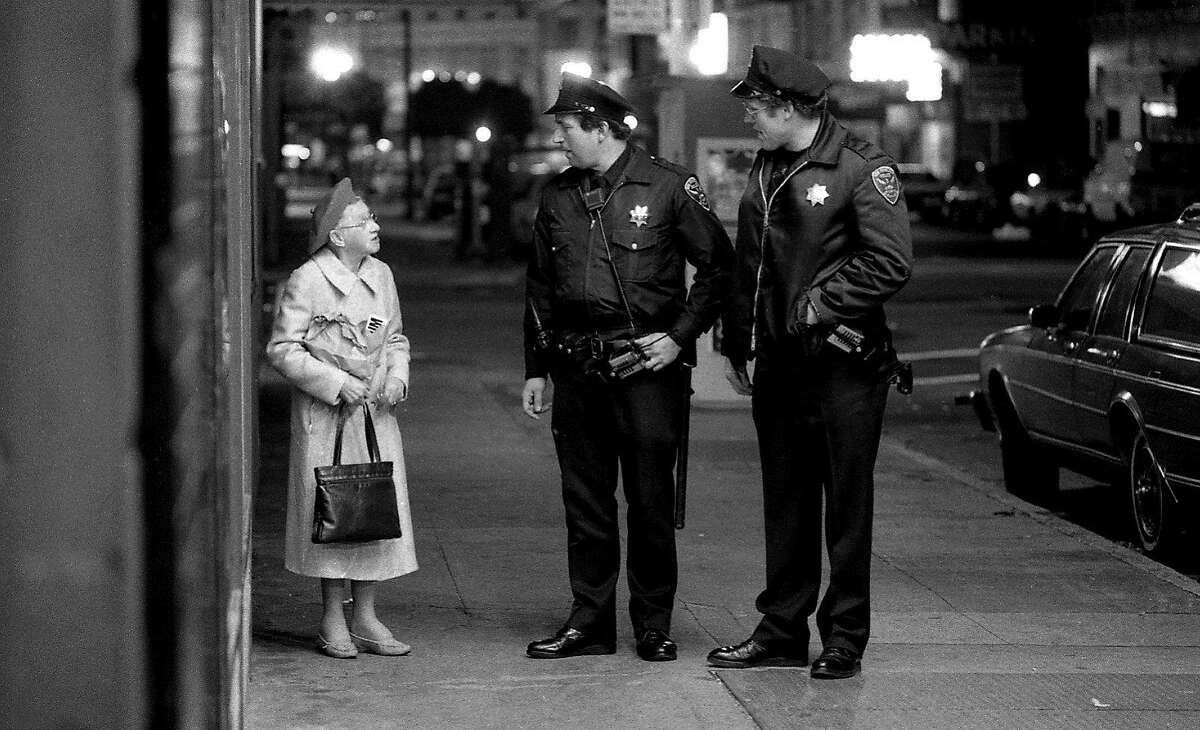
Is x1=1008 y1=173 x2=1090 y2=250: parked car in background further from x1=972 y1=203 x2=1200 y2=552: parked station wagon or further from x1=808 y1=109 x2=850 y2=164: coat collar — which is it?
x1=808 y1=109 x2=850 y2=164: coat collar

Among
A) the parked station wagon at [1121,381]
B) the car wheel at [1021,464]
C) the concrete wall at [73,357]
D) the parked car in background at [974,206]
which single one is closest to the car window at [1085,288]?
the parked station wagon at [1121,381]

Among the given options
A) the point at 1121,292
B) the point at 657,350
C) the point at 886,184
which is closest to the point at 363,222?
the point at 657,350

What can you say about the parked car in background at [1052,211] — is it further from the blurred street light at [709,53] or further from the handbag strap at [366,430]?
the handbag strap at [366,430]

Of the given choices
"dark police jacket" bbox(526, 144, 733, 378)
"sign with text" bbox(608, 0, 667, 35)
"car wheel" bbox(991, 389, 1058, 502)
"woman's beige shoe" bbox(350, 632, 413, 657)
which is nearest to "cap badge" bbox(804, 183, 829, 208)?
"dark police jacket" bbox(526, 144, 733, 378)

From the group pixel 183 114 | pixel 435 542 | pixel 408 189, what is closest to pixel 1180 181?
pixel 408 189

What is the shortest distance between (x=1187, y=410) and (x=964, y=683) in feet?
9.11

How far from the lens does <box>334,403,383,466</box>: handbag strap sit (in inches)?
249

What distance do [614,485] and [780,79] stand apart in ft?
4.93

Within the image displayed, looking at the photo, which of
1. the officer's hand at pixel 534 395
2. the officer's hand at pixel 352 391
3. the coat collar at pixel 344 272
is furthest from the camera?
the officer's hand at pixel 534 395

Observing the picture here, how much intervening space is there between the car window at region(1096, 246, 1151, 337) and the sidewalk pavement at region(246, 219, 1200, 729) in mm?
1041

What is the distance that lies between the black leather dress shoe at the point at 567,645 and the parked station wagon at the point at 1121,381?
324 cm

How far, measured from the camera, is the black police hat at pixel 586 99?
6.37 m

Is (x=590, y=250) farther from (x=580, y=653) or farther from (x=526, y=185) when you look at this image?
(x=526, y=185)

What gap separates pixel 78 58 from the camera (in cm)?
195
